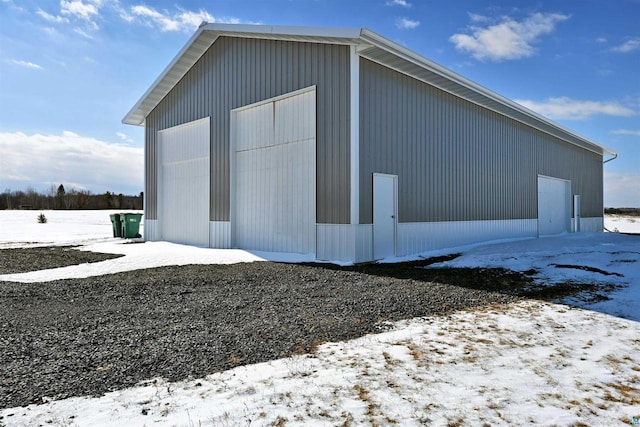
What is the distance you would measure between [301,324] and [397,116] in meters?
7.51

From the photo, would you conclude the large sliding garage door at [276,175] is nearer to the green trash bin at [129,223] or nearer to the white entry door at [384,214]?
the white entry door at [384,214]

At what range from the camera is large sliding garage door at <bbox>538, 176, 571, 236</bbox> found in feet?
56.6

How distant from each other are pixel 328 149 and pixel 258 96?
3258mm

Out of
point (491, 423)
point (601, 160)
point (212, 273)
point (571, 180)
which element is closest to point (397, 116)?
point (212, 273)

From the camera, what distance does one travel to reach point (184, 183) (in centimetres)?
1442

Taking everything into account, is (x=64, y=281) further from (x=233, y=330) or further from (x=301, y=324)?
(x=301, y=324)

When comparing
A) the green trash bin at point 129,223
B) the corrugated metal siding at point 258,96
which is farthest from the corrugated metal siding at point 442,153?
the green trash bin at point 129,223

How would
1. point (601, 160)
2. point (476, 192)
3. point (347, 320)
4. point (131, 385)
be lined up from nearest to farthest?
point (131, 385) → point (347, 320) → point (476, 192) → point (601, 160)

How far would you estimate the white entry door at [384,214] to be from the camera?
9776 mm

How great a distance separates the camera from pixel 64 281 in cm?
714

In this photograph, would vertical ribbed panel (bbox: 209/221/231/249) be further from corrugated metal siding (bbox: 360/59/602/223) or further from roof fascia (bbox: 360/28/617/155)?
roof fascia (bbox: 360/28/617/155)

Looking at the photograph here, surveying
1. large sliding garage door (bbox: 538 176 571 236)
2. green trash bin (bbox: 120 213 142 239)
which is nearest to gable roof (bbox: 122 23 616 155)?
large sliding garage door (bbox: 538 176 571 236)

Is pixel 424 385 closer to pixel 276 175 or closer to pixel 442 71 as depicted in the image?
pixel 276 175

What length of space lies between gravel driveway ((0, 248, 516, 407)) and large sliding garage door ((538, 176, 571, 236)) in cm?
1139
